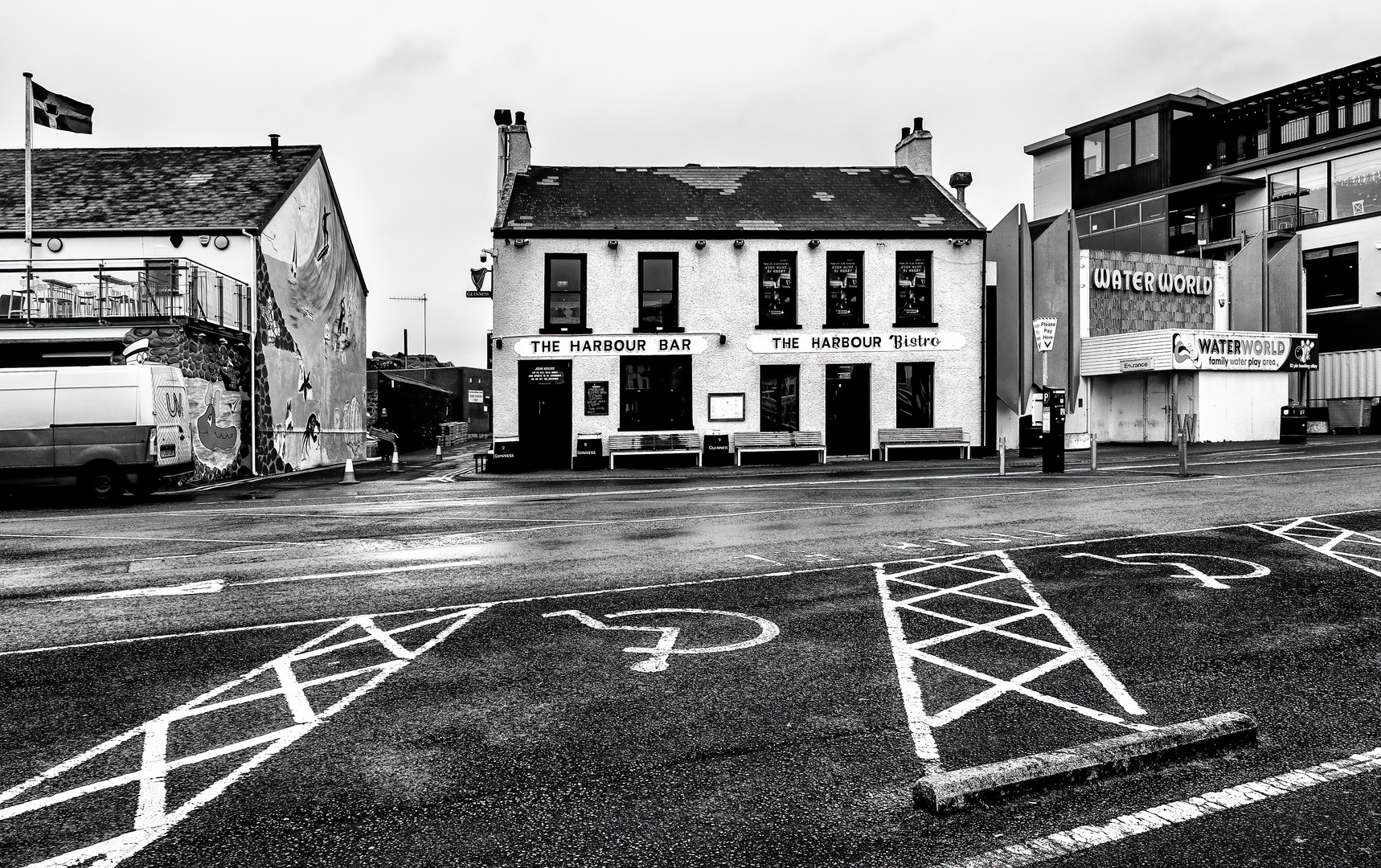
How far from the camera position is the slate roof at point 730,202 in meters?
27.0

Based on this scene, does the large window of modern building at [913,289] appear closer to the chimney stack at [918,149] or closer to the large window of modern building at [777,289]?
the large window of modern building at [777,289]

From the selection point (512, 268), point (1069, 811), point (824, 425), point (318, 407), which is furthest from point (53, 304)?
point (1069, 811)

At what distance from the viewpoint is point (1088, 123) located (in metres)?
45.4

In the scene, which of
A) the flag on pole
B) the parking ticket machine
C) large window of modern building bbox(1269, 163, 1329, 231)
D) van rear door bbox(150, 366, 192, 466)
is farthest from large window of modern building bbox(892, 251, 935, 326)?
large window of modern building bbox(1269, 163, 1329, 231)

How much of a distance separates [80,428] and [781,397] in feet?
56.1

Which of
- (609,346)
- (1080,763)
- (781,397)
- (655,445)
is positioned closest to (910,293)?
(781,397)

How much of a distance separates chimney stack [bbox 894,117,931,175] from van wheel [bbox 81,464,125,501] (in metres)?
24.2

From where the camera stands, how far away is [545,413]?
26500 mm

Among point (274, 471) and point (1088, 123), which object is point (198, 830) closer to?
point (274, 471)

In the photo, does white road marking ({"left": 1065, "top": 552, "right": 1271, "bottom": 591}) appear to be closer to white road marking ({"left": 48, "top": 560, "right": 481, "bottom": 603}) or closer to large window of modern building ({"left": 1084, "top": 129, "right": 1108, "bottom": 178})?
white road marking ({"left": 48, "top": 560, "right": 481, "bottom": 603})

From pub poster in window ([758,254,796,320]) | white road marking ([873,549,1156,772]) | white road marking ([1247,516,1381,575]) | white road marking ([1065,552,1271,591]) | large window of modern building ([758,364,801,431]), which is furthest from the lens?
pub poster in window ([758,254,796,320])

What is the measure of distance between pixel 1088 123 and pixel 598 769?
48.6 meters

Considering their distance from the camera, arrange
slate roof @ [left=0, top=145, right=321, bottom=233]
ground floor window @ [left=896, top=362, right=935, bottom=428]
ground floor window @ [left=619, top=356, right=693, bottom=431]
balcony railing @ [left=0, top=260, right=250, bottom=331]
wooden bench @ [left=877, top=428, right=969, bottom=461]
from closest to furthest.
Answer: balcony railing @ [left=0, top=260, right=250, bottom=331] → slate roof @ [left=0, top=145, right=321, bottom=233] → ground floor window @ [left=619, top=356, right=693, bottom=431] → wooden bench @ [left=877, top=428, right=969, bottom=461] → ground floor window @ [left=896, top=362, right=935, bottom=428]

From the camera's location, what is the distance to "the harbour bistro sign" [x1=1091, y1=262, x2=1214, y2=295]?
33469 millimetres
